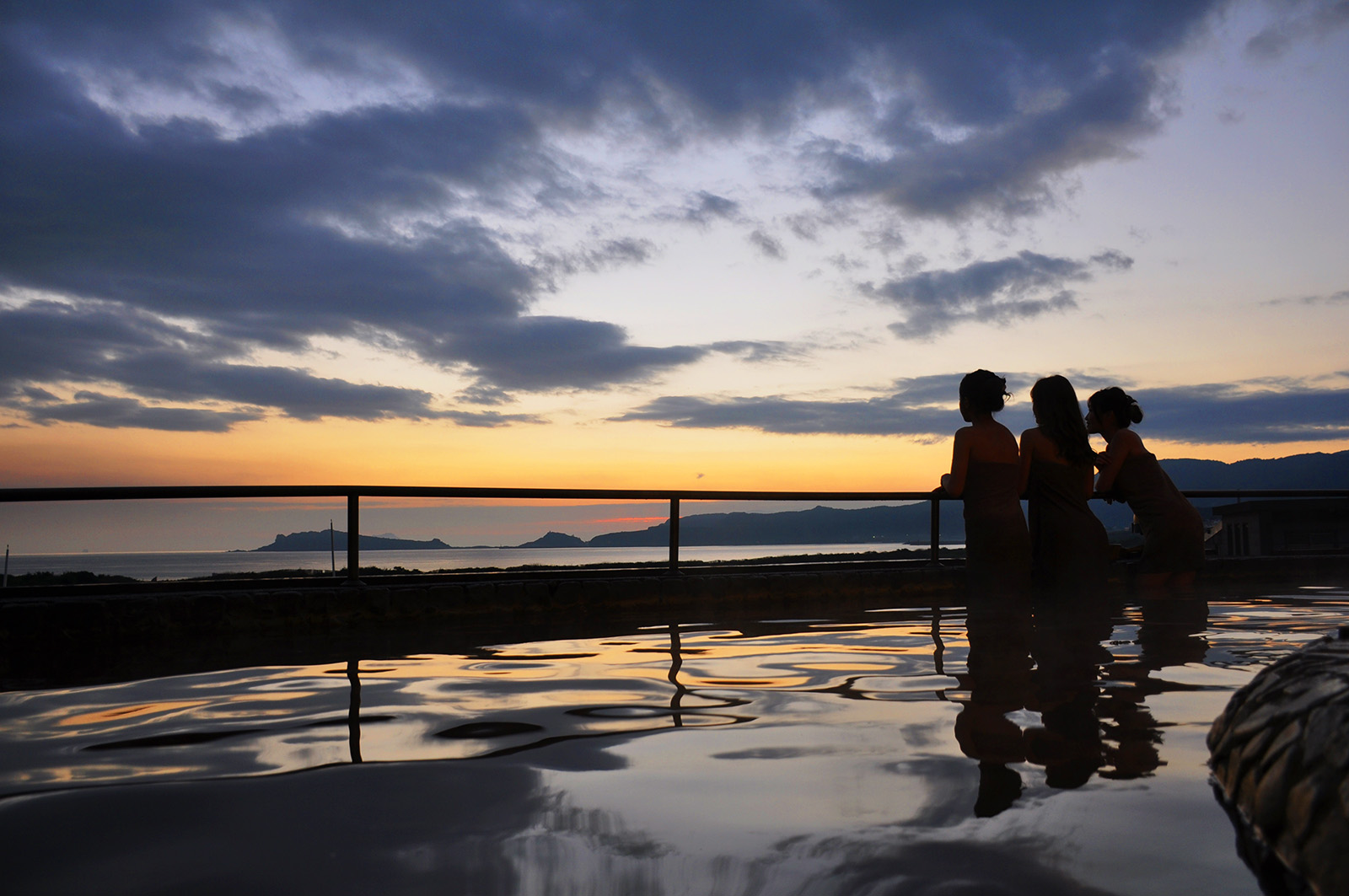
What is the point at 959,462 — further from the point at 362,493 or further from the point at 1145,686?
the point at 362,493

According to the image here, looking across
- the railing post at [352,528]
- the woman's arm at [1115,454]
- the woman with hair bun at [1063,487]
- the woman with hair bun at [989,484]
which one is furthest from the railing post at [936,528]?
the railing post at [352,528]

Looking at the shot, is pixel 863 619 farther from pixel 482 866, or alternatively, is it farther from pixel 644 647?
pixel 482 866

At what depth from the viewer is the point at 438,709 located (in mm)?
2984

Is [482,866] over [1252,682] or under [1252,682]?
under

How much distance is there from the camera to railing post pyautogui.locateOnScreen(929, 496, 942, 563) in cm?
839

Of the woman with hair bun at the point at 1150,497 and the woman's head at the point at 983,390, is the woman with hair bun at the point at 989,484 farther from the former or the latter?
the woman with hair bun at the point at 1150,497

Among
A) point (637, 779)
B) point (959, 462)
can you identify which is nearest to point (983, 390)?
point (959, 462)

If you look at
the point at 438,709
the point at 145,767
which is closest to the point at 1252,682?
the point at 438,709

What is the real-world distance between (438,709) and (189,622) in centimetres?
362

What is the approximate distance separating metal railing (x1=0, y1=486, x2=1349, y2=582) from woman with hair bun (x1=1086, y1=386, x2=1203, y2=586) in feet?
0.76

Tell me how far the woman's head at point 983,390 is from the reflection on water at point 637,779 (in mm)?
1737

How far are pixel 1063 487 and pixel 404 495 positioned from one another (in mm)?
4977

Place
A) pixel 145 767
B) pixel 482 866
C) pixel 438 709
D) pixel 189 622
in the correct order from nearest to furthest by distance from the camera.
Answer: pixel 482 866
pixel 145 767
pixel 438 709
pixel 189 622

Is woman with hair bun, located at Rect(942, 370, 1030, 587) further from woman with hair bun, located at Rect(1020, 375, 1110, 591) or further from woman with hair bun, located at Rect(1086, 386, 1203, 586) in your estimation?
woman with hair bun, located at Rect(1086, 386, 1203, 586)
